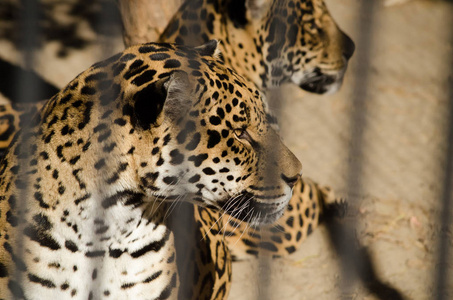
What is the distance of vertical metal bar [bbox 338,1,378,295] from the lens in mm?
2980

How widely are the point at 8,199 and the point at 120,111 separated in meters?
0.65

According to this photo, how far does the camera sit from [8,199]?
2688 millimetres

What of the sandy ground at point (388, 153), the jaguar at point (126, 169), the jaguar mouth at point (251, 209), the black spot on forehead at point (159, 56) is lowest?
the sandy ground at point (388, 153)

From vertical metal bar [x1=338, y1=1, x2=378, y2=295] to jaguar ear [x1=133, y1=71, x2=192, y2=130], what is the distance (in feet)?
2.86

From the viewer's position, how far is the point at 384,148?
5371 mm

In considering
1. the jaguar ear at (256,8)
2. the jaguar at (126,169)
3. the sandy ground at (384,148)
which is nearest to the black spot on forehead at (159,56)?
the jaguar at (126,169)

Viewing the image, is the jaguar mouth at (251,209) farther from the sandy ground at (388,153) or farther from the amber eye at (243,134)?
the sandy ground at (388,153)

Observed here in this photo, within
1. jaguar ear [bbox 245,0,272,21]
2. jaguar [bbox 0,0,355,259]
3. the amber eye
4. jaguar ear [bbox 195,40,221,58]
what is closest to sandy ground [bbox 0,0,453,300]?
jaguar [bbox 0,0,355,259]

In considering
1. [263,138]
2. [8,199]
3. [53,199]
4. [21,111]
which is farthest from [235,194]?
[21,111]

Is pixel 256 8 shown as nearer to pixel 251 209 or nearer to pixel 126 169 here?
pixel 251 209

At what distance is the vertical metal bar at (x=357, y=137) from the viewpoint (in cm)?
298

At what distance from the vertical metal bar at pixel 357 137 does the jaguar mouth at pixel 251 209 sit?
0.45 m

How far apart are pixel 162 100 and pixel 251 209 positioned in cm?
77

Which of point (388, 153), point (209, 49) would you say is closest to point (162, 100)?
point (209, 49)
